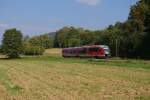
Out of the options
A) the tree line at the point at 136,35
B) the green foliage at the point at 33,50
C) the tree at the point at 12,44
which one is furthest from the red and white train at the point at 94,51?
the green foliage at the point at 33,50

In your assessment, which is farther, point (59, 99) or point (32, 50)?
point (32, 50)

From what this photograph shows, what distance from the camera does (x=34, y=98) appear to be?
1819cm

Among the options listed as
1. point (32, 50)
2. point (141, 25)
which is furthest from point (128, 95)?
point (32, 50)

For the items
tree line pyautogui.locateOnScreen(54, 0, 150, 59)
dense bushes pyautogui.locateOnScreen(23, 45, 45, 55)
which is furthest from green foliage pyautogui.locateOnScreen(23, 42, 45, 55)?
tree line pyautogui.locateOnScreen(54, 0, 150, 59)

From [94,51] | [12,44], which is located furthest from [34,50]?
[94,51]

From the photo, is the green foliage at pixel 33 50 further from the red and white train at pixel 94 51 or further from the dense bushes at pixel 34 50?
the red and white train at pixel 94 51

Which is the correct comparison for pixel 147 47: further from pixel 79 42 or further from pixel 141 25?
pixel 79 42

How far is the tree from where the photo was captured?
13012cm

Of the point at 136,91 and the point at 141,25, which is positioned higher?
the point at 141,25

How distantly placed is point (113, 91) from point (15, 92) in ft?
15.3

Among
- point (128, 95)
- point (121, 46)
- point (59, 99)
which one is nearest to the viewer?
point (59, 99)

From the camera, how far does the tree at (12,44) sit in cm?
13012

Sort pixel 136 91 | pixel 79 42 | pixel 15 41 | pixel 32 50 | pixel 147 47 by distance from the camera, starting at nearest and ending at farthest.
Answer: pixel 136 91
pixel 147 47
pixel 15 41
pixel 32 50
pixel 79 42

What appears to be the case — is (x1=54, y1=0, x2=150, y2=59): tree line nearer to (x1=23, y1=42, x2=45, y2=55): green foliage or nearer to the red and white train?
the red and white train
